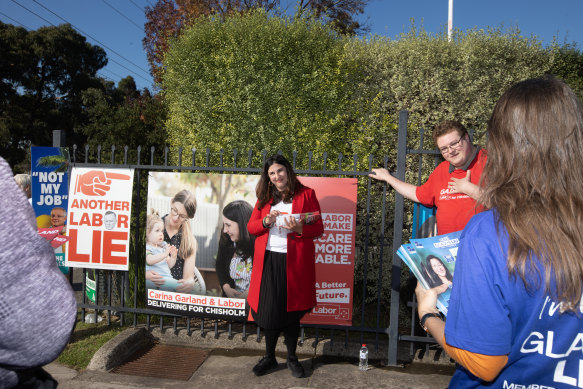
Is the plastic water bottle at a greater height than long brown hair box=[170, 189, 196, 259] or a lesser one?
lesser

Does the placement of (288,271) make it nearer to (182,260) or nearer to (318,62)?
(182,260)

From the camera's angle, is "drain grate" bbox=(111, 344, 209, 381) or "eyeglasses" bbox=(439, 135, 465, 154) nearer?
"eyeglasses" bbox=(439, 135, 465, 154)

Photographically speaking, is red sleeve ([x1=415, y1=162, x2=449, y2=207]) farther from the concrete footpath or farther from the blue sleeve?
the blue sleeve

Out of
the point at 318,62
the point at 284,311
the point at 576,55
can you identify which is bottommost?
the point at 284,311

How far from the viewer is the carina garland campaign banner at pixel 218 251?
4.25m

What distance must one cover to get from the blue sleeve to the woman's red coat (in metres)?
2.57

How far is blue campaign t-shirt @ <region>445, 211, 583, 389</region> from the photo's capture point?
101 centimetres

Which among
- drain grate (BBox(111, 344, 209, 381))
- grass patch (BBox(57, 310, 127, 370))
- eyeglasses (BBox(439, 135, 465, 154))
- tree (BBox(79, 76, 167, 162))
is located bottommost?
drain grate (BBox(111, 344, 209, 381))

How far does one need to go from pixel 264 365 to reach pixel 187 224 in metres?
1.73

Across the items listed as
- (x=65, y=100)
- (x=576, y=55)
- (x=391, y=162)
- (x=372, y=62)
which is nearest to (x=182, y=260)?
(x=391, y=162)

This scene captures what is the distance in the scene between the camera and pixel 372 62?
6180mm

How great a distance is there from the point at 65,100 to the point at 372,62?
24.0m

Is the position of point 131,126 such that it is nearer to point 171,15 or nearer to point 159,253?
point 159,253

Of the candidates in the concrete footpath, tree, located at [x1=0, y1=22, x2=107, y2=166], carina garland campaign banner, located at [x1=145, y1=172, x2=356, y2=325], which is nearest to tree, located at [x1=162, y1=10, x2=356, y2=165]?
carina garland campaign banner, located at [x1=145, y1=172, x2=356, y2=325]
